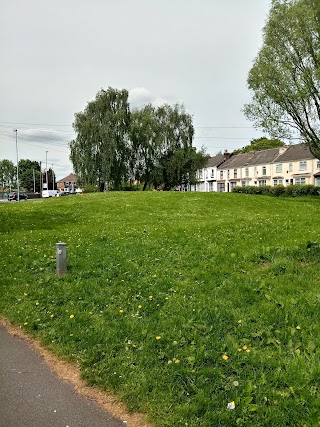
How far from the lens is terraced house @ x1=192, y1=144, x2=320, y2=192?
55.8 meters

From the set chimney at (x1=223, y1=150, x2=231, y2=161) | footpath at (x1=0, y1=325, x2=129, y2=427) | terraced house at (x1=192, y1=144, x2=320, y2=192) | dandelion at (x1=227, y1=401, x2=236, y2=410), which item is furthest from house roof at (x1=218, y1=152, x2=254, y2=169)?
dandelion at (x1=227, y1=401, x2=236, y2=410)

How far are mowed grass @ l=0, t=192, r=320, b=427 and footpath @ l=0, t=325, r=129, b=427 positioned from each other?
11.1 inches

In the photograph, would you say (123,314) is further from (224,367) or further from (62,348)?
(224,367)

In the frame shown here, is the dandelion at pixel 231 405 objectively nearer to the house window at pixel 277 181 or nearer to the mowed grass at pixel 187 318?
the mowed grass at pixel 187 318

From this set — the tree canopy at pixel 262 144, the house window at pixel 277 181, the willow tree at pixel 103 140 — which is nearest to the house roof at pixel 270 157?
the house window at pixel 277 181

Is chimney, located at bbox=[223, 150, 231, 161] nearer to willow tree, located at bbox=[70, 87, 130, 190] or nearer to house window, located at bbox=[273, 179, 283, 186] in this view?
house window, located at bbox=[273, 179, 283, 186]

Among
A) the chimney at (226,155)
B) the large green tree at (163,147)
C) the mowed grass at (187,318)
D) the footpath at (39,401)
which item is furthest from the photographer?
the chimney at (226,155)

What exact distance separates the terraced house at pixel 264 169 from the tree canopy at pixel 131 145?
5446 mm

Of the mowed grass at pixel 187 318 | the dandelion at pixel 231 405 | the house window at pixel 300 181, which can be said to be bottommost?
the dandelion at pixel 231 405

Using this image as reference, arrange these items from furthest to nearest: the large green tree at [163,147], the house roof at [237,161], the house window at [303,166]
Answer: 1. the house roof at [237,161]
2. the house window at [303,166]
3. the large green tree at [163,147]

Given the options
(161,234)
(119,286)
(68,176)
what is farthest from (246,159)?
(68,176)

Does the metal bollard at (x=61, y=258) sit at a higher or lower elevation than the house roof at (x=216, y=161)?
lower

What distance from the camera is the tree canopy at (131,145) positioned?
131ft

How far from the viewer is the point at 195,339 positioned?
168 inches
